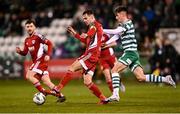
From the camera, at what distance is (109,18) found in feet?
93.9

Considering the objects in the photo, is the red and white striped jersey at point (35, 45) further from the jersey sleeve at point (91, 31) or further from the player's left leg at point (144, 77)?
the player's left leg at point (144, 77)

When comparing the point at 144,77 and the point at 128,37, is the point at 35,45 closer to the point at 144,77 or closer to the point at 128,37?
the point at 128,37

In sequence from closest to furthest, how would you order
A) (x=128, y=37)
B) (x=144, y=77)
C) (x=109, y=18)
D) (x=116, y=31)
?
(x=116, y=31) → (x=128, y=37) → (x=144, y=77) → (x=109, y=18)

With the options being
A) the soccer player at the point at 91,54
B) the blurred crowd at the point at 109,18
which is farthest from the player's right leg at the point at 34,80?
the blurred crowd at the point at 109,18

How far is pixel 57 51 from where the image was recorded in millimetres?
28750

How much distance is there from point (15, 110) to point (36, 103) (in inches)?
57.1

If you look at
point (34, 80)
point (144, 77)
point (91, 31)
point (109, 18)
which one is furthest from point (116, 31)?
point (109, 18)

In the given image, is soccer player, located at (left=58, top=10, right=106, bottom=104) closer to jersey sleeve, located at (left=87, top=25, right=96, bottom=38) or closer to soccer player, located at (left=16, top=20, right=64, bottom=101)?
jersey sleeve, located at (left=87, top=25, right=96, bottom=38)

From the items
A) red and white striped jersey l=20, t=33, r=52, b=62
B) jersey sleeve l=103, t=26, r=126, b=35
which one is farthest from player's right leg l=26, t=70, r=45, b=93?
jersey sleeve l=103, t=26, r=126, b=35

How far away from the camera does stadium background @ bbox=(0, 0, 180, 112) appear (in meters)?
25.0

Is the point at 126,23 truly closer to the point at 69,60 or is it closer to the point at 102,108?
the point at 102,108

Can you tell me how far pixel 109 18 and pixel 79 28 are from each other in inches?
62.0

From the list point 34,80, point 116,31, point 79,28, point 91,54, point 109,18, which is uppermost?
point 109,18

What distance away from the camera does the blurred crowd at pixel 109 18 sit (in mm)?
24344
